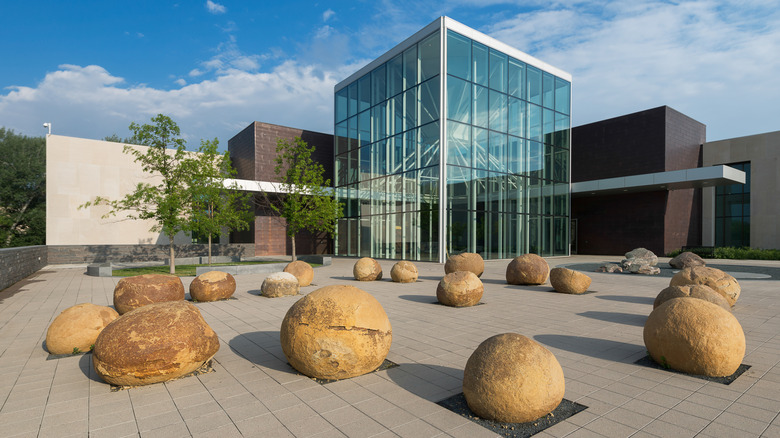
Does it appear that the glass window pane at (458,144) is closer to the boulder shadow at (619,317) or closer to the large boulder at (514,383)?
the boulder shadow at (619,317)

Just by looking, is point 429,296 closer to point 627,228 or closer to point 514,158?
point 514,158

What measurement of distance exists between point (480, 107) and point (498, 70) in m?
3.46

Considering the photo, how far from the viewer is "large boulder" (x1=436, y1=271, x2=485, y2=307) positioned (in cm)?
1012

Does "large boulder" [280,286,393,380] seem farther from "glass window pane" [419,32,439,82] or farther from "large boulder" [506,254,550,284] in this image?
"glass window pane" [419,32,439,82]

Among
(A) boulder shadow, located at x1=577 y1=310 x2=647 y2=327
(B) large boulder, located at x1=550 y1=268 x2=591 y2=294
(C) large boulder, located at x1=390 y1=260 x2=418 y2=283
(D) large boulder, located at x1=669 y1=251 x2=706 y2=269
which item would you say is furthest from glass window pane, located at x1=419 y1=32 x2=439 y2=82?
(A) boulder shadow, located at x1=577 y1=310 x2=647 y2=327

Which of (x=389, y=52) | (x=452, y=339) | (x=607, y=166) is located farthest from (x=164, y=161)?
(x=607, y=166)

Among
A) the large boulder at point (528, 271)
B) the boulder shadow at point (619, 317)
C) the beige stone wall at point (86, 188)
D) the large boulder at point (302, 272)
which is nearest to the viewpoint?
the boulder shadow at point (619, 317)

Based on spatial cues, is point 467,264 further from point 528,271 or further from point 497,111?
point 497,111

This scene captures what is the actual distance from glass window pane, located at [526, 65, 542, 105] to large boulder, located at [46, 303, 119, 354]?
95.3ft

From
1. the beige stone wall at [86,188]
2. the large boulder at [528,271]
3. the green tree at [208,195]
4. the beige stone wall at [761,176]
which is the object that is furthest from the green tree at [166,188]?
the beige stone wall at [761,176]

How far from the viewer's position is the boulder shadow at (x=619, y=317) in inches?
334

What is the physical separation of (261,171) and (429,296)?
26.1m

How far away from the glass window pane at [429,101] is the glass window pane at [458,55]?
4.29ft

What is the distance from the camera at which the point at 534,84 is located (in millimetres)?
29422
